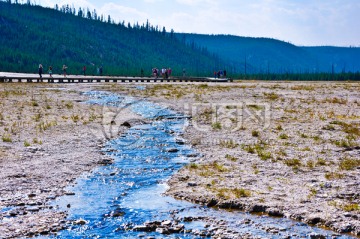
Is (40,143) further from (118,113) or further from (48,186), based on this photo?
(118,113)

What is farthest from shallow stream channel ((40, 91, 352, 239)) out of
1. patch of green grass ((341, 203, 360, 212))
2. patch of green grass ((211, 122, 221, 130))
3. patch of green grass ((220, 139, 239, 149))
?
patch of green grass ((211, 122, 221, 130))

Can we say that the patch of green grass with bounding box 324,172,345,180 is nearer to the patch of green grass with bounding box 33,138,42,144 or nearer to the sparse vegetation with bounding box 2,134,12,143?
the patch of green grass with bounding box 33,138,42,144

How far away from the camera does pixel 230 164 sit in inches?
552

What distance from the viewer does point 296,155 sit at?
1536 cm

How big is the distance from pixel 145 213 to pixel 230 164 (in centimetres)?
526

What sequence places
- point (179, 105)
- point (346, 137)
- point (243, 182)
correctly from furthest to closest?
point (179, 105), point (346, 137), point (243, 182)

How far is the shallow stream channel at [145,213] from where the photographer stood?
8.24 meters

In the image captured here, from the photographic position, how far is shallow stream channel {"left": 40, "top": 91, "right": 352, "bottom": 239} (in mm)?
8242

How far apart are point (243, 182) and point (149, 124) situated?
13.5 m

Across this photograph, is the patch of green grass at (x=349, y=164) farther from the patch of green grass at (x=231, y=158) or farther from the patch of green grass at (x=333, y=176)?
the patch of green grass at (x=231, y=158)

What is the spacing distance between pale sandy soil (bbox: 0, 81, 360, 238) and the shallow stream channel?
0.42 metres

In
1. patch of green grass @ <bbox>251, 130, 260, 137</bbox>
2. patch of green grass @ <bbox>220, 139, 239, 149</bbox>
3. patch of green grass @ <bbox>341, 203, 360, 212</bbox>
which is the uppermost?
patch of green grass @ <bbox>251, 130, 260, 137</bbox>

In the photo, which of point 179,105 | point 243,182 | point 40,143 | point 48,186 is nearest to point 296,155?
point 243,182

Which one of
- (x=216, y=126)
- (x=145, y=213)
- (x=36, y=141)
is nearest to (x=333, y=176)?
(x=145, y=213)
